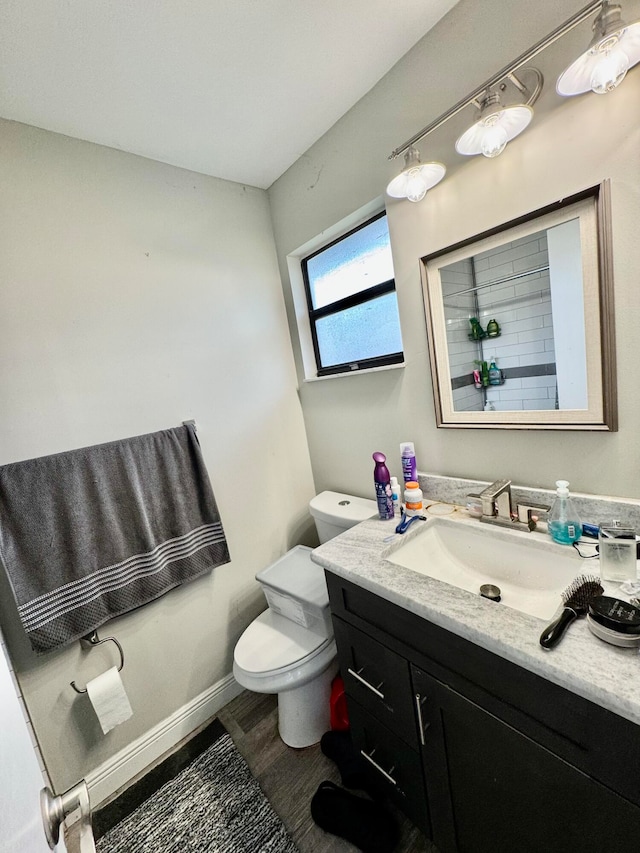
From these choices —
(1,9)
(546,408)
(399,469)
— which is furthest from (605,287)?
(1,9)

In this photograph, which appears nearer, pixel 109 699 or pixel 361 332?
pixel 109 699

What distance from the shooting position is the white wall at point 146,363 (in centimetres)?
118

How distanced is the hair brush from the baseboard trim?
5.14 ft

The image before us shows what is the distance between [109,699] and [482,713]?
129 centimetres

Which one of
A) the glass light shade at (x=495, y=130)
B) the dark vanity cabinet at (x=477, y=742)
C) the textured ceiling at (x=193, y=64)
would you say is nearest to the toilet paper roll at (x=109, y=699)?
the dark vanity cabinet at (x=477, y=742)

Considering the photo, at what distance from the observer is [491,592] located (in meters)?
0.97

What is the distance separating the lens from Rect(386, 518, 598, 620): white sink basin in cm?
91

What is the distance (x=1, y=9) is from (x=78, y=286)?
0.67 m

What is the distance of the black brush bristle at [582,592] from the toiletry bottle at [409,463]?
2.01 ft

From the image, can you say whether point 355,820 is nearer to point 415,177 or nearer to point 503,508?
point 503,508

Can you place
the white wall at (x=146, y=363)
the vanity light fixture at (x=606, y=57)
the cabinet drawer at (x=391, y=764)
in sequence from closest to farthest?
the vanity light fixture at (x=606, y=57), the cabinet drawer at (x=391, y=764), the white wall at (x=146, y=363)

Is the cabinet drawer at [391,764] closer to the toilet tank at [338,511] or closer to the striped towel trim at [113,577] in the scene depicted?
the toilet tank at [338,511]

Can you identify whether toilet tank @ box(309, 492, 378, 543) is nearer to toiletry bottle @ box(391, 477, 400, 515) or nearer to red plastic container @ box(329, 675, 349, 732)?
toiletry bottle @ box(391, 477, 400, 515)

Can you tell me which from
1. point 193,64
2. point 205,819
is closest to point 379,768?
point 205,819
